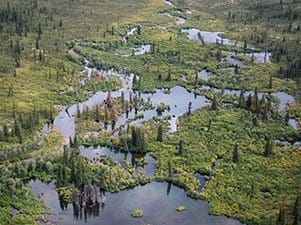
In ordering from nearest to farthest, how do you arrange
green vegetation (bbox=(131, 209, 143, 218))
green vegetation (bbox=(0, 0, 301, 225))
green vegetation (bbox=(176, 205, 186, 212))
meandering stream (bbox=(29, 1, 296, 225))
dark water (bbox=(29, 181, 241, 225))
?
dark water (bbox=(29, 181, 241, 225)) → meandering stream (bbox=(29, 1, 296, 225)) → green vegetation (bbox=(131, 209, 143, 218)) → green vegetation (bbox=(176, 205, 186, 212)) → green vegetation (bbox=(0, 0, 301, 225))

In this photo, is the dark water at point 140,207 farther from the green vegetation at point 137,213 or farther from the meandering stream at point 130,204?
the green vegetation at point 137,213

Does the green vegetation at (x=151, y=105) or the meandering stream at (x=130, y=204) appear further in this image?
the green vegetation at (x=151, y=105)

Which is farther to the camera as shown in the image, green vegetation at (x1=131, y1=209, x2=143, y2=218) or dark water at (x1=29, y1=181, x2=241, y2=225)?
green vegetation at (x1=131, y1=209, x2=143, y2=218)

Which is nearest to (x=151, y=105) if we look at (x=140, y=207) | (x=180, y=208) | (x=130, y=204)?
(x=130, y=204)

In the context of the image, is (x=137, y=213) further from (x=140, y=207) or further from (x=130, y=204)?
(x=130, y=204)

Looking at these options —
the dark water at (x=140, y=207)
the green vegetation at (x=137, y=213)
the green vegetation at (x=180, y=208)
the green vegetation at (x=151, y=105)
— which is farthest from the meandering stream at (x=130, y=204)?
the green vegetation at (x=151, y=105)

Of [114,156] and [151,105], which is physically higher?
[151,105]

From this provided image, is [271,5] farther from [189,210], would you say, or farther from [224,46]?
[189,210]

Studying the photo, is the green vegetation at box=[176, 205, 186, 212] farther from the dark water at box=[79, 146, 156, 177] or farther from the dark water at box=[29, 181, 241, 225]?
the dark water at box=[79, 146, 156, 177]

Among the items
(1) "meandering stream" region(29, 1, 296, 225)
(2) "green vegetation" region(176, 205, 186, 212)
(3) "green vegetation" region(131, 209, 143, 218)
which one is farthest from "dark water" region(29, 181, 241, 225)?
(3) "green vegetation" region(131, 209, 143, 218)
